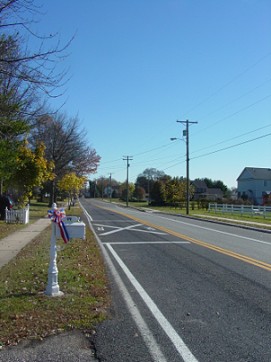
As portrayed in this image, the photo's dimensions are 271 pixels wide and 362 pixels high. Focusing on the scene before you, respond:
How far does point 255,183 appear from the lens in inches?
3489

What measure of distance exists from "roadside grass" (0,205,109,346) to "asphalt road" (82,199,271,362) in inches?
12.2

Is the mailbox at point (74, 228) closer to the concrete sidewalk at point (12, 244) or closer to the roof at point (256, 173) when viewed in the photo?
the concrete sidewalk at point (12, 244)

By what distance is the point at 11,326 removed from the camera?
5.33 m

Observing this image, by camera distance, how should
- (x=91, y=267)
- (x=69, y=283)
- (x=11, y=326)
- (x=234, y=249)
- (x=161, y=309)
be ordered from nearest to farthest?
(x=11, y=326), (x=161, y=309), (x=69, y=283), (x=91, y=267), (x=234, y=249)

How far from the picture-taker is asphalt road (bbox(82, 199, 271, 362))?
15.6ft

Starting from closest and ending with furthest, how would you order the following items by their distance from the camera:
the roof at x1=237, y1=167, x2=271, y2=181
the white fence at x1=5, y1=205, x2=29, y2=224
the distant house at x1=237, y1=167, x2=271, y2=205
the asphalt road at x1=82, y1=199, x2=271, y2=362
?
the asphalt road at x1=82, y1=199, x2=271, y2=362, the white fence at x1=5, y1=205, x2=29, y2=224, the distant house at x1=237, y1=167, x2=271, y2=205, the roof at x1=237, y1=167, x2=271, y2=181

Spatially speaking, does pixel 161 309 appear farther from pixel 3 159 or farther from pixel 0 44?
pixel 3 159

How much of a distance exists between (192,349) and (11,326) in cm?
226

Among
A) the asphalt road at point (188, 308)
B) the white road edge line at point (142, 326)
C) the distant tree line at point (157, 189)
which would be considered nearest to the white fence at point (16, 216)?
the asphalt road at point (188, 308)

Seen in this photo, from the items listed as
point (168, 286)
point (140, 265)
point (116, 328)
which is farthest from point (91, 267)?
point (116, 328)

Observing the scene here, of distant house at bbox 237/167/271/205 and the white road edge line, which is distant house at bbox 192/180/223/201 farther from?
the white road edge line

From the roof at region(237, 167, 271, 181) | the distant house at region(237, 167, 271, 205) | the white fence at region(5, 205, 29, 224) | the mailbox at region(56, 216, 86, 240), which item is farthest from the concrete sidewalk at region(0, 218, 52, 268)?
the roof at region(237, 167, 271, 181)

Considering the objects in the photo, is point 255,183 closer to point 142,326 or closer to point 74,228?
point 74,228

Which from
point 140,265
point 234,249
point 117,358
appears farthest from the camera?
point 234,249
